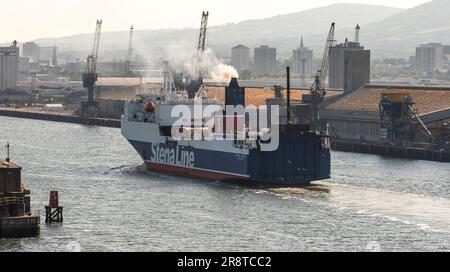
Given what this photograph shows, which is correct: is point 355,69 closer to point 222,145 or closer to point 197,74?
point 197,74

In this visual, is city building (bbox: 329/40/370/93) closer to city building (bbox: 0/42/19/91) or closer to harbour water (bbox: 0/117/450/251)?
harbour water (bbox: 0/117/450/251)

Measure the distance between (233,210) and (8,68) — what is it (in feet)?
419

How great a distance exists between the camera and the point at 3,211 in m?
43.0

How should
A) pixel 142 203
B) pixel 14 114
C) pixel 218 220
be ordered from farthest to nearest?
pixel 14 114, pixel 142 203, pixel 218 220

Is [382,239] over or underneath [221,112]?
underneath

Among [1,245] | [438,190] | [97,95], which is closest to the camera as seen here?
[1,245]

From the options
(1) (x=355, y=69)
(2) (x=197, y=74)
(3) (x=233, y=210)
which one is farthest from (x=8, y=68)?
(3) (x=233, y=210)

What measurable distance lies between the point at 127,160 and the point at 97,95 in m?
71.8

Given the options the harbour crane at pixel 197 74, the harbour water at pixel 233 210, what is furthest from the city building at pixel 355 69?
the harbour water at pixel 233 210

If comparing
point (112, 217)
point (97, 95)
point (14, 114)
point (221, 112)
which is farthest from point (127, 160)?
point (97, 95)

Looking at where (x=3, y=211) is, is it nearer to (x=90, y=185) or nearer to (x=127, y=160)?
(x=90, y=185)

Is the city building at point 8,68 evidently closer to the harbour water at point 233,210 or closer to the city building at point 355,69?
the city building at point 355,69

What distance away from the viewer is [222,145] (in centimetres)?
6309

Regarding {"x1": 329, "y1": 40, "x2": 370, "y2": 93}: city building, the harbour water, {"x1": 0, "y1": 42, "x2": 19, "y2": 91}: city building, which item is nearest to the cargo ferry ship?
the harbour water
